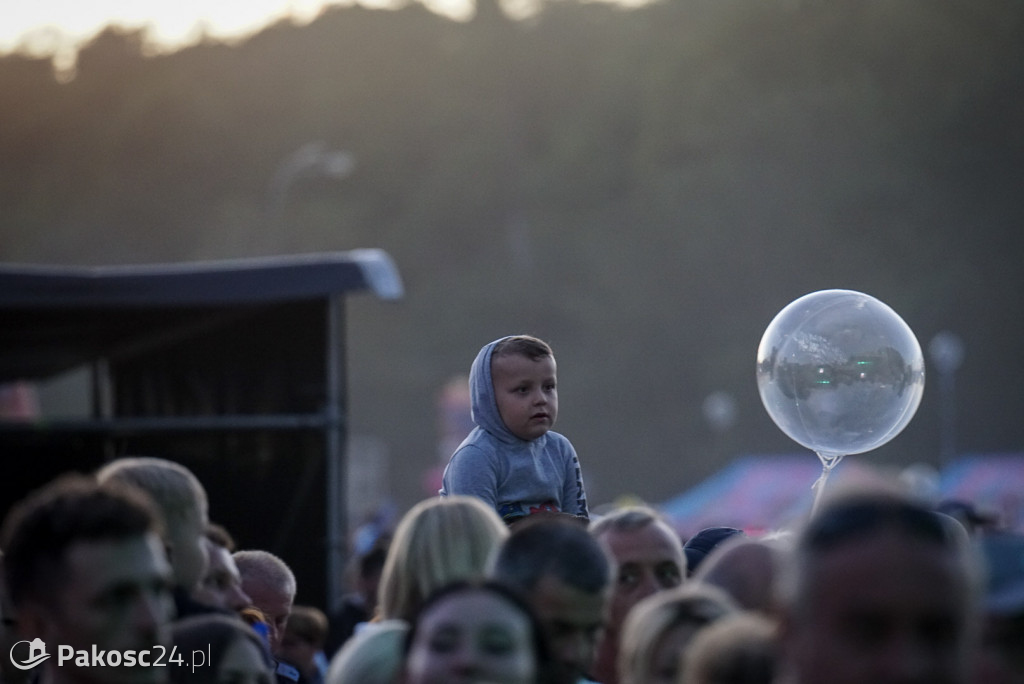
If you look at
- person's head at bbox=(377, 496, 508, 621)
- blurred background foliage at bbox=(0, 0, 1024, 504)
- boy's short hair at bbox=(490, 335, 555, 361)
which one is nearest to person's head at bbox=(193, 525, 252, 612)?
person's head at bbox=(377, 496, 508, 621)

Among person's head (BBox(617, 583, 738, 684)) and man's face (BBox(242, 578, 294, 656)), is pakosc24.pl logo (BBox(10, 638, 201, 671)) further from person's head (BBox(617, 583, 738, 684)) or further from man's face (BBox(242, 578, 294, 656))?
man's face (BBox(242, 578, 294, 656))

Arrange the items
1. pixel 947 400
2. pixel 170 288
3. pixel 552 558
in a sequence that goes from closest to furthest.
Answer: pixel 552 558 < pixel 170 288 < pixel 947 400

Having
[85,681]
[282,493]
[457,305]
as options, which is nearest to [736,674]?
[85,681]

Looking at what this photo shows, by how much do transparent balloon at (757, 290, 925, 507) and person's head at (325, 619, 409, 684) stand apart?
262 cm

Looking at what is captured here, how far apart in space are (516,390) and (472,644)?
7.40 feet

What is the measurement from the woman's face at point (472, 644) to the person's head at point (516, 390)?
6.88 ft

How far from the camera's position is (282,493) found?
8.57m

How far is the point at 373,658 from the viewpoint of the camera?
288 centimetres

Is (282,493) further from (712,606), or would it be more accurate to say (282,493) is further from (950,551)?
(950,551)

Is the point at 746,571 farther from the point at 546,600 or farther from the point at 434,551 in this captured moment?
the point at 434,551

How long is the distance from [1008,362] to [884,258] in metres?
4.42

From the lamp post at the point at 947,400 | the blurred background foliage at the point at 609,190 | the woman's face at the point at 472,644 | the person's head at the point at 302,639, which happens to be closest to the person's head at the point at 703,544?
the woman's face at the point at 472,644

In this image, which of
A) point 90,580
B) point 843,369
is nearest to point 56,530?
point 90,580

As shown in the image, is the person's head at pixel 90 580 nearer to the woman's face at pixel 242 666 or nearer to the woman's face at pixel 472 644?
the woman's face at pixel 242 666
